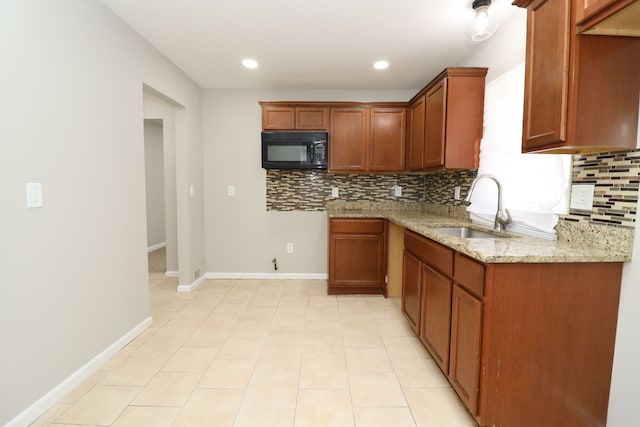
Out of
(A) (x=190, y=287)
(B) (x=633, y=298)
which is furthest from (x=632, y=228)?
(A) (x=190, y=287)

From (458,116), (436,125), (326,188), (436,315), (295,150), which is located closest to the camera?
(436,315)

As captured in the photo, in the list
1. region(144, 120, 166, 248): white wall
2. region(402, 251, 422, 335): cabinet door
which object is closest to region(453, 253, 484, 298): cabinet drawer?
region(402, 251, 422, 335): cabinet door

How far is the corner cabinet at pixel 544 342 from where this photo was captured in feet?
4.16

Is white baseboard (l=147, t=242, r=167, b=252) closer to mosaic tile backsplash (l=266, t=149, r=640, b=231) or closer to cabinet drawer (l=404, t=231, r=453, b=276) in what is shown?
mosaic tile backsplash (l=266, t=149, r=640, b=231)

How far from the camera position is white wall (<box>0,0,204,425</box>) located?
1366 mm

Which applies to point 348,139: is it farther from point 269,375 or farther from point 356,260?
point 269,375

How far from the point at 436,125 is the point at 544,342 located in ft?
5.86

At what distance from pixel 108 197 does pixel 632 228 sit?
285 centimetres

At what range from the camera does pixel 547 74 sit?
4.27 feet

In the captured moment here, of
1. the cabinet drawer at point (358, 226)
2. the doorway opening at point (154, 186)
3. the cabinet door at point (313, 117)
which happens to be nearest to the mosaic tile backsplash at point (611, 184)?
the cabinet drawer at point (358, 226)

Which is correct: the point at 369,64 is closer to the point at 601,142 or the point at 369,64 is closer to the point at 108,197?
the point at 601,142

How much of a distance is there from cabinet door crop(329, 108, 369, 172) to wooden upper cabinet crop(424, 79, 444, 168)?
760 millimetres

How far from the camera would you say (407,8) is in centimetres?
194

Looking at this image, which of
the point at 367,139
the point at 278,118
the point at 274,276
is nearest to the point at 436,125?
the point at 367,139
